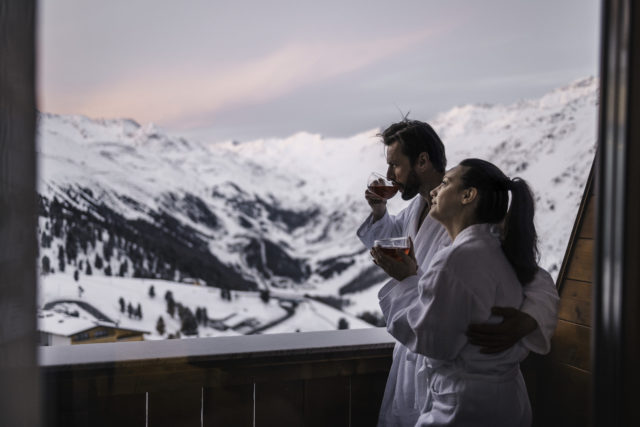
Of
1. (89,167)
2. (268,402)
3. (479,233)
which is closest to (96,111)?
(89,167)

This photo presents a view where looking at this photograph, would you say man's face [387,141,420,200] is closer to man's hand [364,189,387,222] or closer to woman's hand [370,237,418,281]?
man's hand [364,189,387,222]

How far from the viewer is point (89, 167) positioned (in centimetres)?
326

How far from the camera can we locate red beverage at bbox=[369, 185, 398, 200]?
67.8 inches

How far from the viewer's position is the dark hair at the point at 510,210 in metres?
1.23

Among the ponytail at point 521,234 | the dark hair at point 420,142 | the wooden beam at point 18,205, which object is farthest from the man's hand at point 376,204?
the wooden beam at point 18,205

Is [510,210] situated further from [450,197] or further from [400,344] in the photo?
[400,344]

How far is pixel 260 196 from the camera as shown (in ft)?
17.4

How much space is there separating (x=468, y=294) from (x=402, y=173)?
697mm

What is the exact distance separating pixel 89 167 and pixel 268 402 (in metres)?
2.17

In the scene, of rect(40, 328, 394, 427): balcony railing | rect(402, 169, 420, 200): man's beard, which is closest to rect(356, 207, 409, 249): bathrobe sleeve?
rect(402, 169, 420, 200): man's beard

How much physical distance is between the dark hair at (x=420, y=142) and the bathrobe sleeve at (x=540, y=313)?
2.00 feet

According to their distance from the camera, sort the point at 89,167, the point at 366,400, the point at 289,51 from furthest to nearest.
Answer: the point at 289,51, the point at 89,167, the point at 366,400

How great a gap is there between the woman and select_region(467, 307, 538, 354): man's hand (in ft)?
0.07

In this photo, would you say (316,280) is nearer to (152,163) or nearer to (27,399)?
(152,163)
